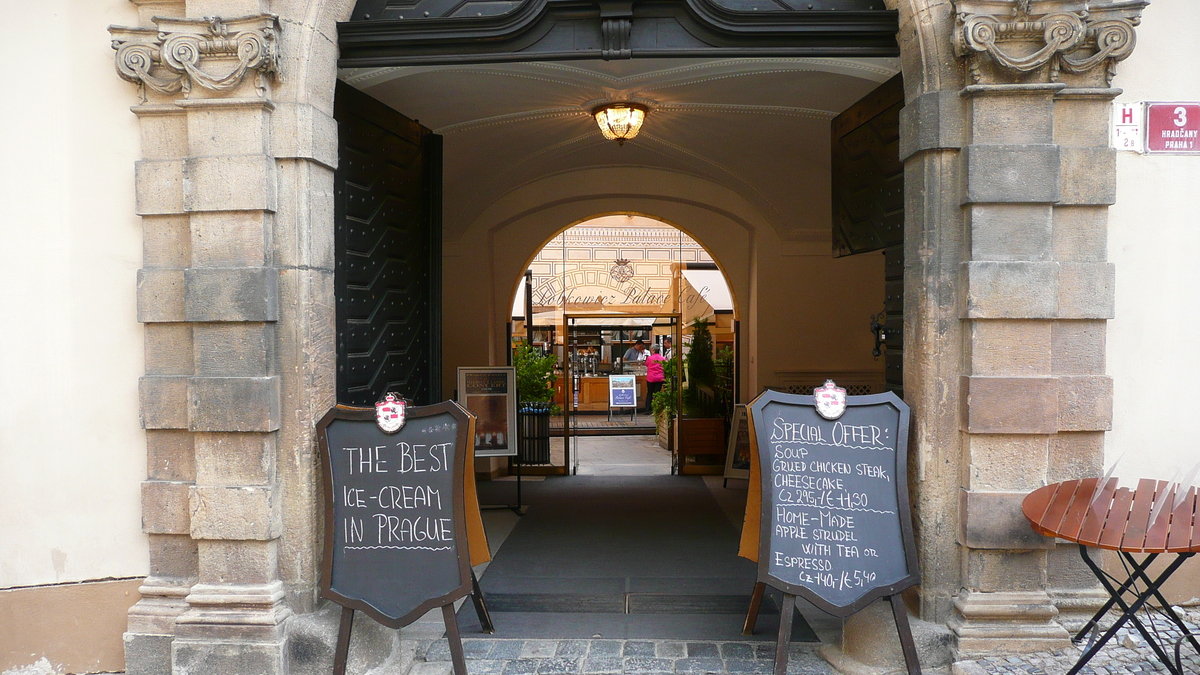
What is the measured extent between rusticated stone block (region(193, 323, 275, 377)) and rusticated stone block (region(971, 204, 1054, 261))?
10.00ft

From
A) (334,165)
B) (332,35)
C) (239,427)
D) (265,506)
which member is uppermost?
(332,35)

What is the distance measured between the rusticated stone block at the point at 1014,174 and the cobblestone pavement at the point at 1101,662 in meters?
1.88

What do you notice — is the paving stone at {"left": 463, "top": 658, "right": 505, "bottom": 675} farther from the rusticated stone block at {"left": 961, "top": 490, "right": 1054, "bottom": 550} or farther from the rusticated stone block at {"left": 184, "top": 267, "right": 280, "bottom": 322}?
the rusticated stone block at {"left": 961, "top": 490, "right": 1054, "bottom": 550}

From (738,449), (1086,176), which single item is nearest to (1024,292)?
(1086,176)

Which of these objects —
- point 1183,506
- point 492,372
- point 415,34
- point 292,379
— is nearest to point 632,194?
point 492,372

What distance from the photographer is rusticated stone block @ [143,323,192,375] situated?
11.2 ft

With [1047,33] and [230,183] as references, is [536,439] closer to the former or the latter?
[230,183]

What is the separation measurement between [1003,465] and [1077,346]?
0.60 m

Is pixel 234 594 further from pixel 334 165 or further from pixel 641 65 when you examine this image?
pixel 641 65

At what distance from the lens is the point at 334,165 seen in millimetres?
3568

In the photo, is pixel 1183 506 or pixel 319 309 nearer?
pixel 1183 506

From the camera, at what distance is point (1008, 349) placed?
10.7 ft

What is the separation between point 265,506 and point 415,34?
2219 millimetres

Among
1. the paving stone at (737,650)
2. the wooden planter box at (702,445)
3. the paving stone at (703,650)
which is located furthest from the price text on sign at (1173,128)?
the wooden planter box at (702,445)
